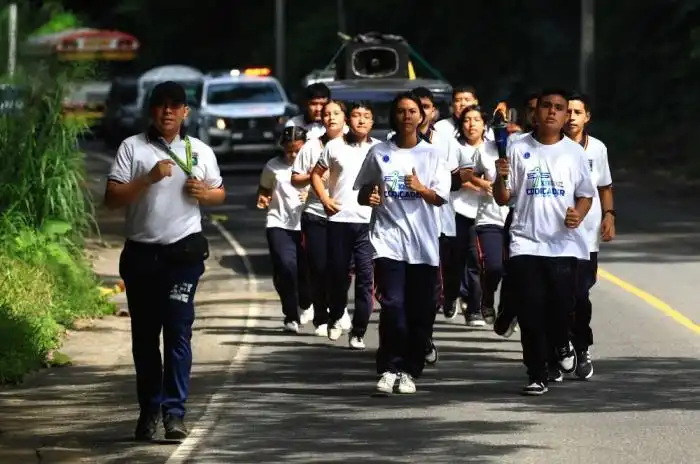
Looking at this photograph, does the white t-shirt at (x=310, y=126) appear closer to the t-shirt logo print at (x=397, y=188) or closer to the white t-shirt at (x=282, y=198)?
the white t-shirt at (x=282, y=198)

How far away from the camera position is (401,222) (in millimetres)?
11734

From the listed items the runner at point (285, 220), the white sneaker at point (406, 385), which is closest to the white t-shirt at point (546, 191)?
the white sneaker at point (406, 385)

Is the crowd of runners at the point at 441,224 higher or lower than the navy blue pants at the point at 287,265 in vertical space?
higher

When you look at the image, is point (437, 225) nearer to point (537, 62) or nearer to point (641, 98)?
point (641, 98)

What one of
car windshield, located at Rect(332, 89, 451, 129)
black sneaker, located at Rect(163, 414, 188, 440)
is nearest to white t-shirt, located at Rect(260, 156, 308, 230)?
black sneaker, located at Rect(163, 414, 188, 440)

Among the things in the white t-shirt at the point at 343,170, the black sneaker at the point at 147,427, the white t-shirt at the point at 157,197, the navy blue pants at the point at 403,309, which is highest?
the white t-shirt at the point at 157,197

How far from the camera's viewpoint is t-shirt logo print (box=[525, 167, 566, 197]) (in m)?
11.4

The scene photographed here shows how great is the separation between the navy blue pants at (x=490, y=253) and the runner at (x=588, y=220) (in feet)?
8.47

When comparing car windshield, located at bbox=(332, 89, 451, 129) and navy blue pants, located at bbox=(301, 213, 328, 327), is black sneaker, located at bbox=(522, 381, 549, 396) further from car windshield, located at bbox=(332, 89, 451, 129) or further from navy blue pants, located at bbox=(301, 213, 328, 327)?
car windshield, located at bbox=(332, 89, 451, 129)

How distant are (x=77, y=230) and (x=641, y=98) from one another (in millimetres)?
22939

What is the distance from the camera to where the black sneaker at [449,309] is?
606 inches

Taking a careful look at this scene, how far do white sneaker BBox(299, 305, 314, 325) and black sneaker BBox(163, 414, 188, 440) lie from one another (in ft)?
17.5

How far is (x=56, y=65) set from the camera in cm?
1733

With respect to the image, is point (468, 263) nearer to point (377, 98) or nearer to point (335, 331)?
point (335, 331)
